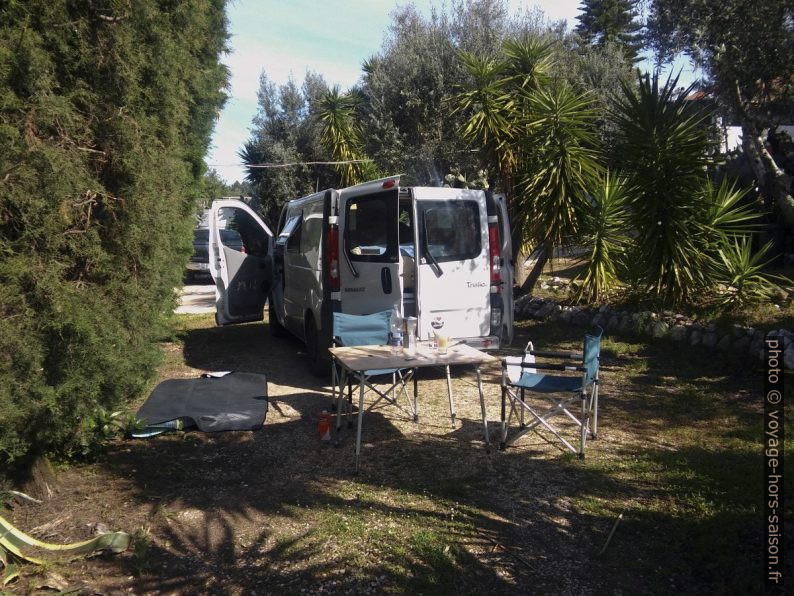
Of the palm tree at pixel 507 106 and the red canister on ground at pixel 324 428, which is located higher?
the palm tree at pixel 507 106

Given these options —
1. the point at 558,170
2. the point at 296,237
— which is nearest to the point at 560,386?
the point at 296,237

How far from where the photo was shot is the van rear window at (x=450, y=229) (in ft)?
23.3

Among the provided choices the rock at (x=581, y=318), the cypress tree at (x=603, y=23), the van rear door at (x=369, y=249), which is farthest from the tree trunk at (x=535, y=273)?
the cypress tree at (x=603, y=23)

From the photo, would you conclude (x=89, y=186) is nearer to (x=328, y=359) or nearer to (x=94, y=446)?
(x=94, y=446)

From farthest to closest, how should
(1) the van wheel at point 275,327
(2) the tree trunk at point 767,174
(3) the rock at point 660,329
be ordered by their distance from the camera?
1. (1) the van wheel at point 275,327
2. (2) the tree trunk at point 767,174
3. (3) the rock at point 660,329

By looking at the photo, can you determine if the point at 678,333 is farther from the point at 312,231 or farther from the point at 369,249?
the point at 312,231

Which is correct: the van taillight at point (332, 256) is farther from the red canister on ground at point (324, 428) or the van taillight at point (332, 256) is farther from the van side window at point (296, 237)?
the red canister on ground at point (324, 428)

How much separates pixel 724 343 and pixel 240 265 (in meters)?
6.20

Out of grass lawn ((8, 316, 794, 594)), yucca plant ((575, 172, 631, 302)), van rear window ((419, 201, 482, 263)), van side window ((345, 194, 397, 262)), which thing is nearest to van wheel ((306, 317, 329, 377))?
van side window ((345, 194, 397, 262))

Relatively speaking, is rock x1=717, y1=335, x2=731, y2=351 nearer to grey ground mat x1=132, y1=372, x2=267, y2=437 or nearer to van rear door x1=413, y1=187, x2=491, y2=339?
van rear door x1=413, y1=187, x2=491, y2=339

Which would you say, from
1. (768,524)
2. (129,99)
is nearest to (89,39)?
(129,99)

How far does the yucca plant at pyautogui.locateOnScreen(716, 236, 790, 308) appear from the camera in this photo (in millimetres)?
7887

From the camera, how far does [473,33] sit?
16016 millimetres

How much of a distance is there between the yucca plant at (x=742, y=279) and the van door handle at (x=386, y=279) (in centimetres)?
409
